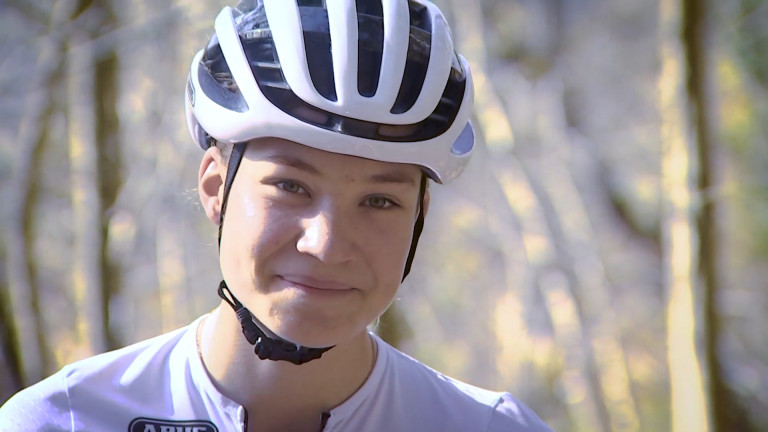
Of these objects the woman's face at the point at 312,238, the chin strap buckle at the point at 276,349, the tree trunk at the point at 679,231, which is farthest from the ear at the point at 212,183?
the tree trunk at the point at 679,231

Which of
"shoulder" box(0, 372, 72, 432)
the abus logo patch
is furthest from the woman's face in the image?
"shoulder" box(0, 372, 72, 432)

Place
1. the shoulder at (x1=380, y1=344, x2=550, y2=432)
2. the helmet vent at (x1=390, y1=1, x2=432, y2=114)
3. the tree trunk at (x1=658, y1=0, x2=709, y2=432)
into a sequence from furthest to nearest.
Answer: the tree trunk at (x1=658, y1=0, x2=709, y2=432), the shoulder at (x1=380, y1=344, x2=550, y2=432), the helmet vent at (x1=390, y1=1, x2=432, y2=114)

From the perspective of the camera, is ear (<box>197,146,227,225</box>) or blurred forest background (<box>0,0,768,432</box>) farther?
blurred forest background (<box>0,0,768,432</box>)

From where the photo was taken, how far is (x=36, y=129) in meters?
5.38

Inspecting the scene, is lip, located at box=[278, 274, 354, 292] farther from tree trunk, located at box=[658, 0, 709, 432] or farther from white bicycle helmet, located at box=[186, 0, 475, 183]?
tree trunk, located at box=[658, 0, 709, 432]

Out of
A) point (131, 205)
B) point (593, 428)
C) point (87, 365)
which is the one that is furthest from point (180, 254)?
point (87, 365)

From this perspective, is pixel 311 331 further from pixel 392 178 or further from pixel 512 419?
pixel 512 419

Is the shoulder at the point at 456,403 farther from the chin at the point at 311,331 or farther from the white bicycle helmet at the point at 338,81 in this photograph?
the white bicycle helmet at the point at 338,81

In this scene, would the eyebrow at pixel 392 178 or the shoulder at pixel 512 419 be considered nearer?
the eyebrow at pixel 392 178

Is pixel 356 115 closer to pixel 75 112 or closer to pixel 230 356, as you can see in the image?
pixel 230 356

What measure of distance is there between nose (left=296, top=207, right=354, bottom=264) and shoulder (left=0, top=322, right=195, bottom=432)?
→ 0.42 m

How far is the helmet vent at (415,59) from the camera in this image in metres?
1.43

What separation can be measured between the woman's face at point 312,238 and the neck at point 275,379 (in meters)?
0.13

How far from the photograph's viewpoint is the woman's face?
1.34 meters
